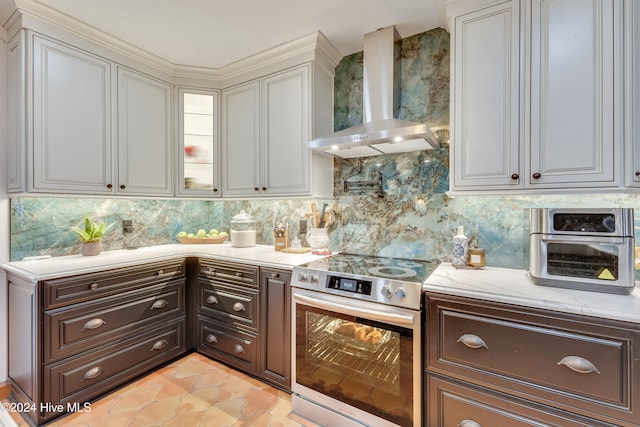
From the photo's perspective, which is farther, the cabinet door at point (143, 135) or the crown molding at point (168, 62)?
the cabinet door at point (143, 135)

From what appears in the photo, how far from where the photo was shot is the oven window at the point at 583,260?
51.5 inches

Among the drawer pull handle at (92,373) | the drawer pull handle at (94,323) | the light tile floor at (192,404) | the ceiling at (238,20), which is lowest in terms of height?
the light tile floor at (192,404)

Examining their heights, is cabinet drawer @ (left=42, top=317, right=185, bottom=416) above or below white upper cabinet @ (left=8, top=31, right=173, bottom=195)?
below

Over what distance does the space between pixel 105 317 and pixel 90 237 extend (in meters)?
0.68

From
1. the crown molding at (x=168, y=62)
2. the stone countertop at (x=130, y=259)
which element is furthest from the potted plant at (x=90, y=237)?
the crown molding at (x=168, y=62)

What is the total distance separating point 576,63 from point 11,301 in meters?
3.65

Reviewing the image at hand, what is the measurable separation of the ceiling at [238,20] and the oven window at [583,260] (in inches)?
63.7

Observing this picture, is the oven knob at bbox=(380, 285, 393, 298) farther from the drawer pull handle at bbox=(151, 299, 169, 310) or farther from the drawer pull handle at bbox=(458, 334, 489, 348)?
the drawer pull handle at bbox=(151, 299, 169, 310)

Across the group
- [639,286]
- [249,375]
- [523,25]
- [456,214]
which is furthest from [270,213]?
[639,286]

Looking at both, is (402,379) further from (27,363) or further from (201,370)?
(27,363)

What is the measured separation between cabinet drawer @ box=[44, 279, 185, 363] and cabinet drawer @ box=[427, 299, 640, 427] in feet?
6.49

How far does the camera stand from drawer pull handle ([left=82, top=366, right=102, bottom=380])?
1.83 meters

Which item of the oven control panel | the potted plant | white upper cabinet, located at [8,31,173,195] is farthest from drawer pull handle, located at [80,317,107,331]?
the oven control panel

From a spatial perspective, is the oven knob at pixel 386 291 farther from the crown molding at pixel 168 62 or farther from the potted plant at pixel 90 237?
the potted plant at pixel 90 237
